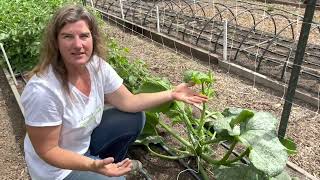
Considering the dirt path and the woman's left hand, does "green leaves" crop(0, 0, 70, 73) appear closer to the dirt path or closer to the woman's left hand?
the dirt path

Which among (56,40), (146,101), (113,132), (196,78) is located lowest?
(113,132)

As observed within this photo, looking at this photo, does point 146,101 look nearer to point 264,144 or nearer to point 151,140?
point 151,140

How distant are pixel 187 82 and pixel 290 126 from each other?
1524 millimetres

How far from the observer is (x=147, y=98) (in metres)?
2.30

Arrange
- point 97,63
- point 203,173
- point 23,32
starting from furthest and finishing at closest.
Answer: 1. point 23,32
2. point 203,173
3. point 97,63

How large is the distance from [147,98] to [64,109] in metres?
0.58

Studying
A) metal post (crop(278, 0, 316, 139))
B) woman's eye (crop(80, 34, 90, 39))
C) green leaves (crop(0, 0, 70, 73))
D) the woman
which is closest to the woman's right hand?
the woman

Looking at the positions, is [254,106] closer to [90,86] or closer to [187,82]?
[187,82]

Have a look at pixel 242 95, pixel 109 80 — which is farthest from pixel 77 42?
pixel 242 95

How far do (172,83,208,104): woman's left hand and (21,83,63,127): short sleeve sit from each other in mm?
739

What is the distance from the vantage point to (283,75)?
14.8ft

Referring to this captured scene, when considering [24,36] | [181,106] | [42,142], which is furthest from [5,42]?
[42,142]

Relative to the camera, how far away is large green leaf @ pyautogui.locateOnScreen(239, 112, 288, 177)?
6.28 feet

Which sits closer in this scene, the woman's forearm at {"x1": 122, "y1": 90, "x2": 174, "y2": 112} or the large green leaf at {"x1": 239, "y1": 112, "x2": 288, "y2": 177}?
the large green leaf at {"x1": 239, "y1": 112, "x2": 288, "y2": 177}
